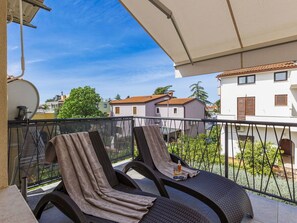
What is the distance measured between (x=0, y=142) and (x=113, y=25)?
19.0 m

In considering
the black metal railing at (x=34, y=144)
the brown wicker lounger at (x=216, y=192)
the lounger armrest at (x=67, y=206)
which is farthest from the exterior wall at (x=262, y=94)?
the lounger armrest at (x=67, y=206)

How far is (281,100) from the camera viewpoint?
14.4 metres

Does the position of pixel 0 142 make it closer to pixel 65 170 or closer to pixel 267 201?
pixel 65 170

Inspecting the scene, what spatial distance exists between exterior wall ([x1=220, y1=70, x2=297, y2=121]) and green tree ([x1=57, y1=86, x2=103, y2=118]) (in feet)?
57.3

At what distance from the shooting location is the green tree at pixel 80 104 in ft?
86.7

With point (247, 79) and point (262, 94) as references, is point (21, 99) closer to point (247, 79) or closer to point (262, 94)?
point (262, 94)

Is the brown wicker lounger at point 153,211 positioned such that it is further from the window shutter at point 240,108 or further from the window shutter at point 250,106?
the window shutter at point 240,108

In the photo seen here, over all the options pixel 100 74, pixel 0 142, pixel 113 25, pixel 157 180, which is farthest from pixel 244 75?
pixel 100 74

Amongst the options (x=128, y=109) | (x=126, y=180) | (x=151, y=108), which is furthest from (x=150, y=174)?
(x=128, y=109)

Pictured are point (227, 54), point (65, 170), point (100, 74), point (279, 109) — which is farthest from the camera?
point (100, 74)

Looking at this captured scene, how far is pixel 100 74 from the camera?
35562mm

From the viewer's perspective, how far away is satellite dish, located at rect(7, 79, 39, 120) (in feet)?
9.25

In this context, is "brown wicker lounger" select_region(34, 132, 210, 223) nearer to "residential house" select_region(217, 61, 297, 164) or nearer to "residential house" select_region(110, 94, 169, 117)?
"residential house" select_region(217, 61, 297, 164)

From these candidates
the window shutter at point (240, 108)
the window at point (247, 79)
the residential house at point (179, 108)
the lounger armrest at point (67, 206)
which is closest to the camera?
the lounger armrest at point (67, 206)
